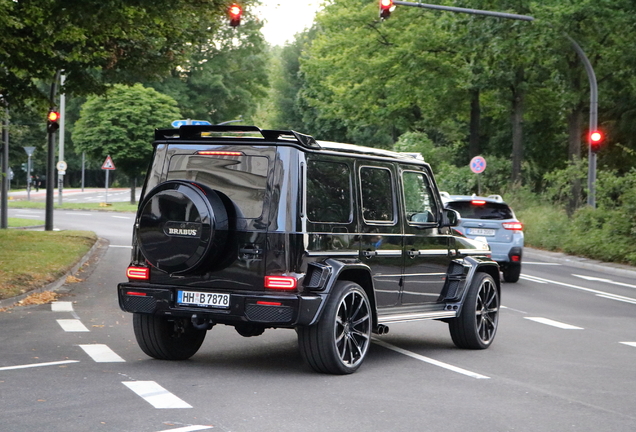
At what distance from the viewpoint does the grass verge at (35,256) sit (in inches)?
601

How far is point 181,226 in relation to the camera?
8078 mm

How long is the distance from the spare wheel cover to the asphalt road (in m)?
0.92

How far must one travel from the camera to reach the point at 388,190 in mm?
9398

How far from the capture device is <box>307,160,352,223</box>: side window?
27.3 feet

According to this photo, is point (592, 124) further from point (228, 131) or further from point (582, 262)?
point (228, 131)

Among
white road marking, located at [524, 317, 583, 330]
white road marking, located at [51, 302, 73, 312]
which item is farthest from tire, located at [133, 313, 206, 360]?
white road marking, located at [524, 317, 583, 330]

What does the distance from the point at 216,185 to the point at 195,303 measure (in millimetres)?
961

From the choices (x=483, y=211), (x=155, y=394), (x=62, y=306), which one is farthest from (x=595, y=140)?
(x=155, y=394)

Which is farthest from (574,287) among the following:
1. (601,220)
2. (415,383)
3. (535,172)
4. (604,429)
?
(535,172)

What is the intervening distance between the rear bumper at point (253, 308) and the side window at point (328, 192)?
72cm

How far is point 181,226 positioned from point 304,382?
1548mm

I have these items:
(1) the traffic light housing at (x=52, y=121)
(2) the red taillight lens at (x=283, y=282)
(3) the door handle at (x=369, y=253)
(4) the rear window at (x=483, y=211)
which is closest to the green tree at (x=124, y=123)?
(1) the traffic light housing at (x=52, y=121)

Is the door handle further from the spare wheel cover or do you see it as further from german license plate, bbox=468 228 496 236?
german license plate, bbox=468 228 496 236

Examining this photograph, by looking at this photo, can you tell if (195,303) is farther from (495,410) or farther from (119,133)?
(119,133)
